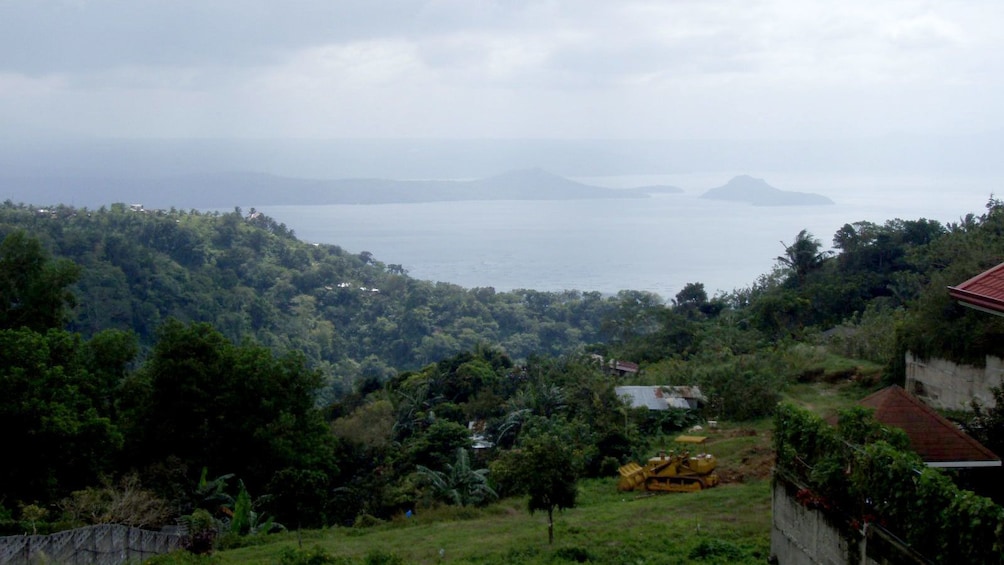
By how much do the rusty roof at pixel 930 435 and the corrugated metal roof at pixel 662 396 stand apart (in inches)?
423

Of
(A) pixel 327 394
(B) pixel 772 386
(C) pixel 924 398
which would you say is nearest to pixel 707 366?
(B) pixel 772 386

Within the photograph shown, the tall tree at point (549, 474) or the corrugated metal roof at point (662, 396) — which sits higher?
the tall tree at point (549, 474)

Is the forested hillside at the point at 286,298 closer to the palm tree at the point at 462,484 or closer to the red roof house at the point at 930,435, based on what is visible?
the palm tree at the point at 462,484

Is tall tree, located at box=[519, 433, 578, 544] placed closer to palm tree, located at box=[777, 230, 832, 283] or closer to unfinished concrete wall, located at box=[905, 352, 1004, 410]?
unfinished concrete wall, located at box=[905, 352, 1004, 410]

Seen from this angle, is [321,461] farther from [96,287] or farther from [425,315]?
[425,315]

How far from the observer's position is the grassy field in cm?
991

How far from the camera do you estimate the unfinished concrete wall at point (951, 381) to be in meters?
14.1

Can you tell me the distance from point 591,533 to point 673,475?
122 inches

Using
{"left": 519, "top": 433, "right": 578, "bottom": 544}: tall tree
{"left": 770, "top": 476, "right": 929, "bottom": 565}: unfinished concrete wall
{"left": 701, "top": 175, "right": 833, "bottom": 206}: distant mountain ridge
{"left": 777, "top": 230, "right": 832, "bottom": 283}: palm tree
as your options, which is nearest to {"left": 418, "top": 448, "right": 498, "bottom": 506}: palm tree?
{"left": 519, "top": 433, "right": 578, "bottom": 544}: tall tree

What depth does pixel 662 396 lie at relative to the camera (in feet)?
67.2

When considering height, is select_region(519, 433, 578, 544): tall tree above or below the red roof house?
below

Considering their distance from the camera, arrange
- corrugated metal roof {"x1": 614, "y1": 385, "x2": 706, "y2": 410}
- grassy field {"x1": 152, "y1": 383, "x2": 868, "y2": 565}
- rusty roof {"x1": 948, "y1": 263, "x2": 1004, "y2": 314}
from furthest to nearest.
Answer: corrugated metal roof {"x1": 614, "y1": 385, "x2": 706, "y2": 410}
grassy field {"x1": 152, "y1": 383, "x2": 868, "y2": 565}
rusty roof {"x1": 948, "y1": 263, "x2": 1004, "y2": 314}

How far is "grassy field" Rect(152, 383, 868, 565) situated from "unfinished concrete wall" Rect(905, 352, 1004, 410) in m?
3.35

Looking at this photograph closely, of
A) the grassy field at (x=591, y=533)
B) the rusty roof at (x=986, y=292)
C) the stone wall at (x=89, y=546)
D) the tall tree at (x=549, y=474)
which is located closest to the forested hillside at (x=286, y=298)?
the grassy field at (x=591, y=533)
